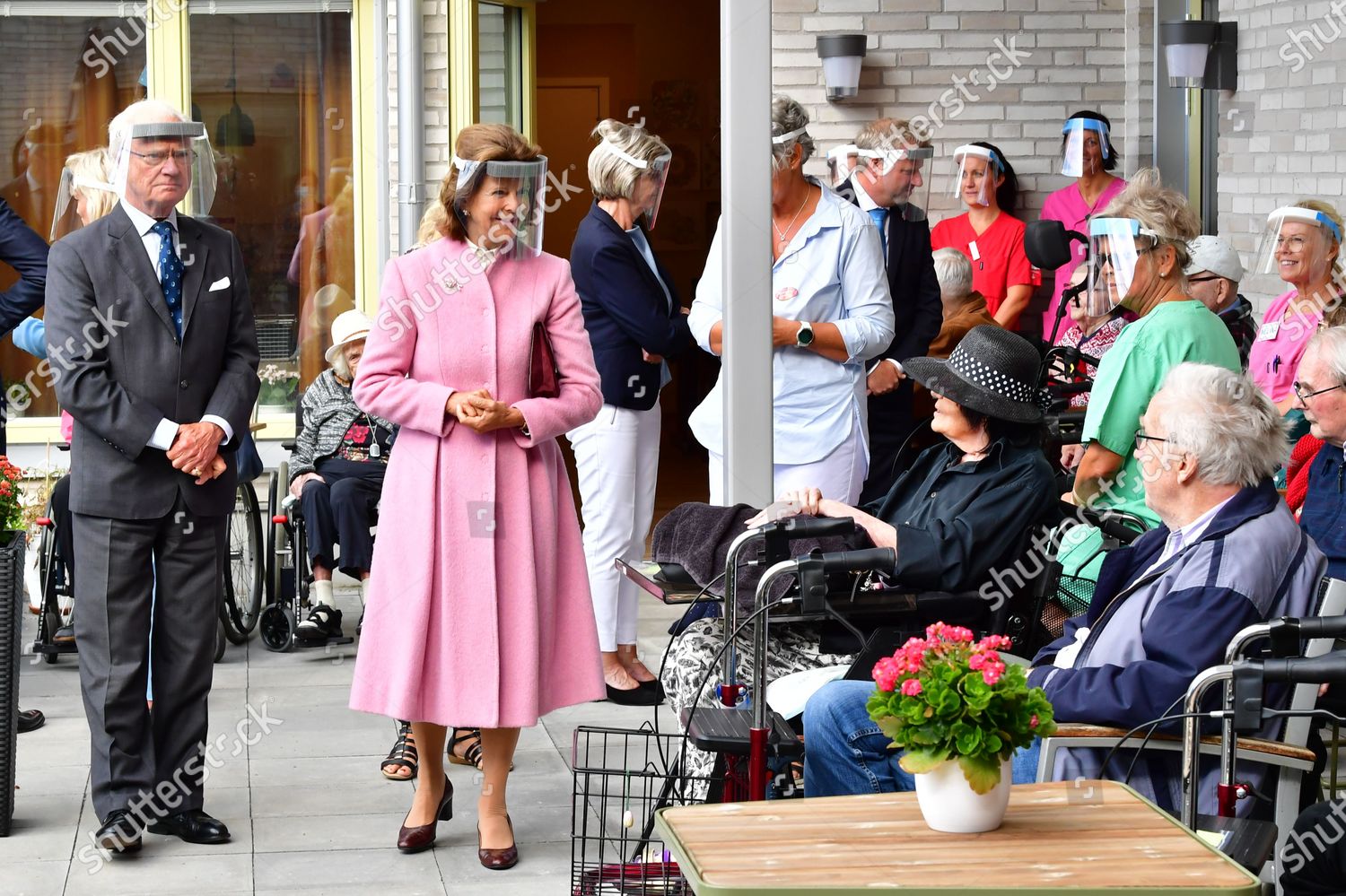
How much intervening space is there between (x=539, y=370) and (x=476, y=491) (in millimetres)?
324

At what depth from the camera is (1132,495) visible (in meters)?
4.17

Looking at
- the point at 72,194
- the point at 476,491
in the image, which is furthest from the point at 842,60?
the point at 476,491

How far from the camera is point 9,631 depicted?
4152 millimetres

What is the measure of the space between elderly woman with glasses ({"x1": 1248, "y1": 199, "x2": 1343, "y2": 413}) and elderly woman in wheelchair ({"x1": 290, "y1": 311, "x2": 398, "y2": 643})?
118 inches

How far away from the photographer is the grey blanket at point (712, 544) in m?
3.68

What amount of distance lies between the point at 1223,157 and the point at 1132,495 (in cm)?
394

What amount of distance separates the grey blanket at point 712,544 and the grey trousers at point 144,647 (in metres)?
1.13

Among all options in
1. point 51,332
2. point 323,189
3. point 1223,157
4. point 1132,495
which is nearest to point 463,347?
point 51,332

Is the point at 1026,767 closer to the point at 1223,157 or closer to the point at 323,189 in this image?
the point at 1223,157

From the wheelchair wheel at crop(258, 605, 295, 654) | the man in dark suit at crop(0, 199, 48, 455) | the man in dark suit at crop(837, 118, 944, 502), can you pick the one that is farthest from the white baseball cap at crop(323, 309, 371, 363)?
the man in dark suit at crop(837, 118, 944, 502)

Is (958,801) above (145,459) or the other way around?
the other way around

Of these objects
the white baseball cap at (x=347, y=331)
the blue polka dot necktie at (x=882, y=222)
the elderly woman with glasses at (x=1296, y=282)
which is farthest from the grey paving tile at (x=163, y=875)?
the elderly woman with glasses at (x=1296, y=282)

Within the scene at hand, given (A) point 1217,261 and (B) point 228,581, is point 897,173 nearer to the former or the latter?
(A) point 1217,261

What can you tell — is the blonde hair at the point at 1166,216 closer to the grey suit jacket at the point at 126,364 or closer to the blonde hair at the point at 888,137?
the blonde hair at the point at 888,137
